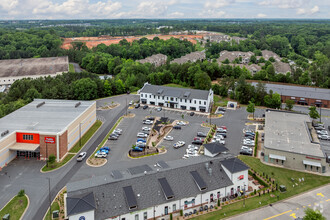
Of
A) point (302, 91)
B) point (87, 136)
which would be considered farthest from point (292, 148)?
point (302, 91)

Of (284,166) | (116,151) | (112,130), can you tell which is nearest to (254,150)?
(284,166)

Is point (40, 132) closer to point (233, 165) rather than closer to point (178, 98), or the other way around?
point (233, 165)

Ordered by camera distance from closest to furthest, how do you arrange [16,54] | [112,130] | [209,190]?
1. [209,190]
2. [112,130]
3. [16,54]

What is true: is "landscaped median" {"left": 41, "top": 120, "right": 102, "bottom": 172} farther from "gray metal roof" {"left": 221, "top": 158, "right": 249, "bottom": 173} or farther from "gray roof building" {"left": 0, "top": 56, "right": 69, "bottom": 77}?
"gray roof building" {"left": 0, "top": 56, "right": 69, "bottom": 77}

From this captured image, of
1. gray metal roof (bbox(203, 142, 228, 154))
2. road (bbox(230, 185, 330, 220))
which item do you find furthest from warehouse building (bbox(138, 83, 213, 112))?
road (bbox(230, 185, 330, 220))

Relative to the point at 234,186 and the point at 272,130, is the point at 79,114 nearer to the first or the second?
the point at 234,186
